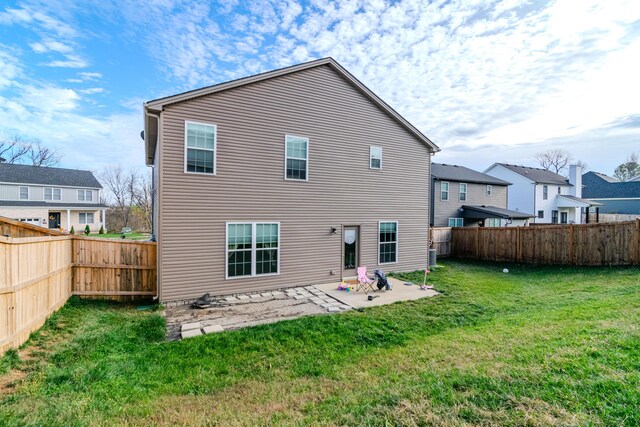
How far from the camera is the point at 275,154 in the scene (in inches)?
365

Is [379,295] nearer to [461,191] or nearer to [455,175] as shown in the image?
[461,191]

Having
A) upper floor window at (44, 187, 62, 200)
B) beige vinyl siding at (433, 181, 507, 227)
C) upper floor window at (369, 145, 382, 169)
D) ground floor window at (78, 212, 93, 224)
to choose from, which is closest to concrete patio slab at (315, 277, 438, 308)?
upper floor window at (369, 145, 382, 169)

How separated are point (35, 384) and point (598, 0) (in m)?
12.3

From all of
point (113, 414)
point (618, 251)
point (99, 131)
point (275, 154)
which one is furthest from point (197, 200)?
point (99, 131)

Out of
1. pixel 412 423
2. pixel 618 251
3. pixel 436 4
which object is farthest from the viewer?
pixel 618 251

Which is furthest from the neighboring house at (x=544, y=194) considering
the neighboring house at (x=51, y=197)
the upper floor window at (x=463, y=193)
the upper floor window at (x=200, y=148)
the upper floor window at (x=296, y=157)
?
the neighboring house at (x=51, y=197)

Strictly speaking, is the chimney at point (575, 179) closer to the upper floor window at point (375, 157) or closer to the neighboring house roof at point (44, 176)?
the upper floor window at point (375, 157)

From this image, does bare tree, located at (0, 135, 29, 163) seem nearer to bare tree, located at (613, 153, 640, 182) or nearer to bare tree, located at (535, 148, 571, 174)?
bare tree, located at (535, 148, 571, 174)

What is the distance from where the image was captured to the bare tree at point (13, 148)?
1340 inches

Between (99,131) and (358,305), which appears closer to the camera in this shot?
(358,305)

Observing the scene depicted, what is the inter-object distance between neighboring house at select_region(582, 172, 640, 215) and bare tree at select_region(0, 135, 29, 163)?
237 feet

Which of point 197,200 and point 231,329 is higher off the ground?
point 197,200

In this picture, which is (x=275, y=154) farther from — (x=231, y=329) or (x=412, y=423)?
(x=412, y=423)

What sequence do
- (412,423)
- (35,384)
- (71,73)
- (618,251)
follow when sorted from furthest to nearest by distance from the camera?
(71,73) < (618,251) < (35,384) < (412,423)
